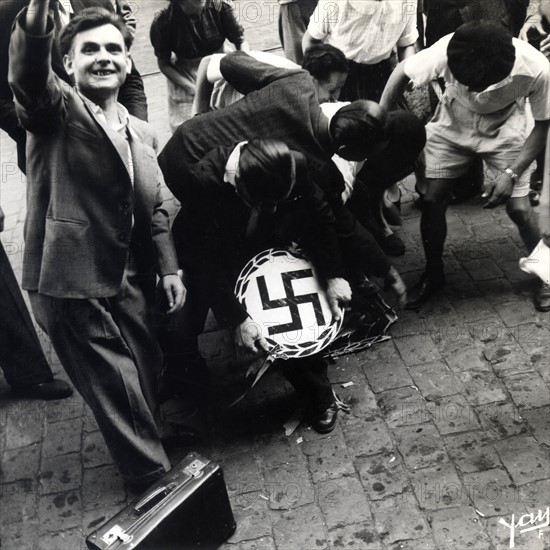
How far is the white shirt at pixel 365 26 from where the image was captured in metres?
3.28

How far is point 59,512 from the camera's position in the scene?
339cm

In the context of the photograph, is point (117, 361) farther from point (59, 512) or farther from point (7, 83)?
point (7, 83)

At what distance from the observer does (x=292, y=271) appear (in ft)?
11.0

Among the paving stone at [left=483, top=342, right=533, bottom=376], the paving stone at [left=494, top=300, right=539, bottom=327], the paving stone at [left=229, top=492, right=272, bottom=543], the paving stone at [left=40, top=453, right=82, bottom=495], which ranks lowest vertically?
the paving stone at [left=229, top=492, right=272, bottom=543]

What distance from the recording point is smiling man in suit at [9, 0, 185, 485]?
2584mm

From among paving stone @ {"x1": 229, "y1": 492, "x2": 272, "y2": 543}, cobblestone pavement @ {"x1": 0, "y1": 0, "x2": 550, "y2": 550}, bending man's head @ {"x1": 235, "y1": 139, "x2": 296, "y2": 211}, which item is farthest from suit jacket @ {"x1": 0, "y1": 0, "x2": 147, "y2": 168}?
paving stone @ {"x1": 229, "y1": 492, "x2": 272, "y2": 543}

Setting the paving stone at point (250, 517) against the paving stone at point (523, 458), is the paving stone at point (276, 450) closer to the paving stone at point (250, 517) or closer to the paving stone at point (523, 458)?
the paving stone at point (250, 517)

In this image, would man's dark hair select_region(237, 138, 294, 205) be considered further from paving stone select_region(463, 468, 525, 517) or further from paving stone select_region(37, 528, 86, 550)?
paving stone select_region(37, 528, 86, 550)

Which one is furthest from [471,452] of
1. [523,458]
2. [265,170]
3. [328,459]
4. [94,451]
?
[94,451]

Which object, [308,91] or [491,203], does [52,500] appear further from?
[491,203]

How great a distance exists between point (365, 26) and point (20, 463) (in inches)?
112

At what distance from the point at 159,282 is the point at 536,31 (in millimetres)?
2232

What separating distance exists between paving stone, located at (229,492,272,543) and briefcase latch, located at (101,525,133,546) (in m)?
0.60

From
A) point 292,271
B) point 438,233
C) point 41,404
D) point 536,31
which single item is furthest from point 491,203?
point 41,404
